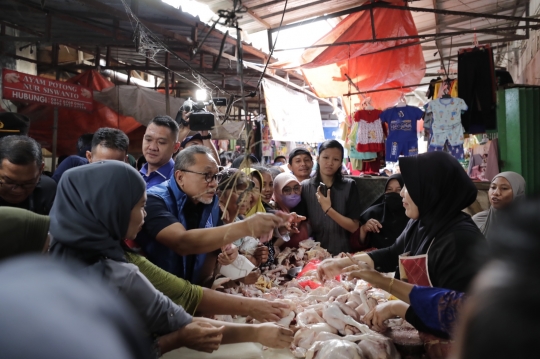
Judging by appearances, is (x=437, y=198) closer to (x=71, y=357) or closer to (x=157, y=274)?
(x=157, y=274)

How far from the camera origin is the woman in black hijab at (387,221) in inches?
169

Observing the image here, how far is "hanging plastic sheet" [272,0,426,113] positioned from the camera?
6051 millimetres

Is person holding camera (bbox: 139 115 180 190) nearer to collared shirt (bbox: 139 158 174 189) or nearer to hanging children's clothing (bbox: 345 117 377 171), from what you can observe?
collared shirt (bbox: 139 158 174 189)

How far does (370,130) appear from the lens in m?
7.63

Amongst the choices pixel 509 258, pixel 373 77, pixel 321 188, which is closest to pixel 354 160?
pixel 373 77

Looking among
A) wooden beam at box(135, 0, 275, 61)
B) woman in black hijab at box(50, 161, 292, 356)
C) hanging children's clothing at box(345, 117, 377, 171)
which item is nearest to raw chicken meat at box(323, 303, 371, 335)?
woman in black hijab at box(50, 161, 292, 356)

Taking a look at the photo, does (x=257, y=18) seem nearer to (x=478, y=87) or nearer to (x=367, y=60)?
(x=367, y=60)

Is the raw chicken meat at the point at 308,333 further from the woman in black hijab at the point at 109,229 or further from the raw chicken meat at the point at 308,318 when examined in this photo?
the woman in black hijab at the point at 109,229

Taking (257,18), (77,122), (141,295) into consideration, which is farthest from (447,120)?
(77,122)

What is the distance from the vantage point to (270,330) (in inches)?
84.7

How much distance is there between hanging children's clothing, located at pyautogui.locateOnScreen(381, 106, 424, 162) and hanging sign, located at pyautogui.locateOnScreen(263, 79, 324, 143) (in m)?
2.23

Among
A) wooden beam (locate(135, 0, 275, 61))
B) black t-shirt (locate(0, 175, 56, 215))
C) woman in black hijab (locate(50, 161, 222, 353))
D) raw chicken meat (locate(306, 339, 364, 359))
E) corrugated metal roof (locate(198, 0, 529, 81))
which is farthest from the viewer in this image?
corrugated metal roof (locate(198, 0, 529, 81))

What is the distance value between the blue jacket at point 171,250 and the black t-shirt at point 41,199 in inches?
39.0

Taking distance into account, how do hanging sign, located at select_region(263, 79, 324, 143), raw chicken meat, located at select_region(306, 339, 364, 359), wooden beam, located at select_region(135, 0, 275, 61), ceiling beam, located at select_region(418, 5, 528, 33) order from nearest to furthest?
raw chicken meat, located at select_region(306, 339, 364, 359)
wooden beam, located at select_region(135, 0, 275, 61)
ceiling beam, located at select_region(418, 5, 528, 33)
hanging sign, located at select_region(263, 79, 324, 143)
